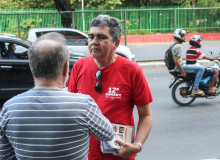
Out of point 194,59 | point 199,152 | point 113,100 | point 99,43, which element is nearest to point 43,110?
point 113,100

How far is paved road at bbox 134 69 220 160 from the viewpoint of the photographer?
4.30 metres

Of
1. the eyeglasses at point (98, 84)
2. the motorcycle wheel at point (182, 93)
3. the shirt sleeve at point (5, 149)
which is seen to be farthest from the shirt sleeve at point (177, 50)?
the shirt sleeve at point (5, 149)

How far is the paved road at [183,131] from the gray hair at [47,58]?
3.08 metres

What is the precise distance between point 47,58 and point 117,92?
2.51ft

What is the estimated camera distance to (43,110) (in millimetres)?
1407

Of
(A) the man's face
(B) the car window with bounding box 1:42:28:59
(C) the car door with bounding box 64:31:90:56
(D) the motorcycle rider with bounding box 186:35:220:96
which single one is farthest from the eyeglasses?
(C) the car door with bounding box 64:31:90:56

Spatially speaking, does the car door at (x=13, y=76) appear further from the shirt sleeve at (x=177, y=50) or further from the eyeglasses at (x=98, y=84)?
the eyeglasses at (x=98, y=84)

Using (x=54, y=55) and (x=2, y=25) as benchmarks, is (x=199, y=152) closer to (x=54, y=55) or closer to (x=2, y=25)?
(x=54, y=55)

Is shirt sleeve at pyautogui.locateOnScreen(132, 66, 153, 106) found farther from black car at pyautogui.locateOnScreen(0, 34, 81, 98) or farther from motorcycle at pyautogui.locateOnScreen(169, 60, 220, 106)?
black car at pyautogui.locateOnScreen(0, 34, 81, 98)

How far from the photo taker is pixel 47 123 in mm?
1400

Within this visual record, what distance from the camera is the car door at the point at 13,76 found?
688 centimetres

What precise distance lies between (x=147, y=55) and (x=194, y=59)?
8.12 metres

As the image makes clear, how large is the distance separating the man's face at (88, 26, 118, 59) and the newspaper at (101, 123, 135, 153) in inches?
22.9

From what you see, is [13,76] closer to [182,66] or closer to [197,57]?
[182,66]
